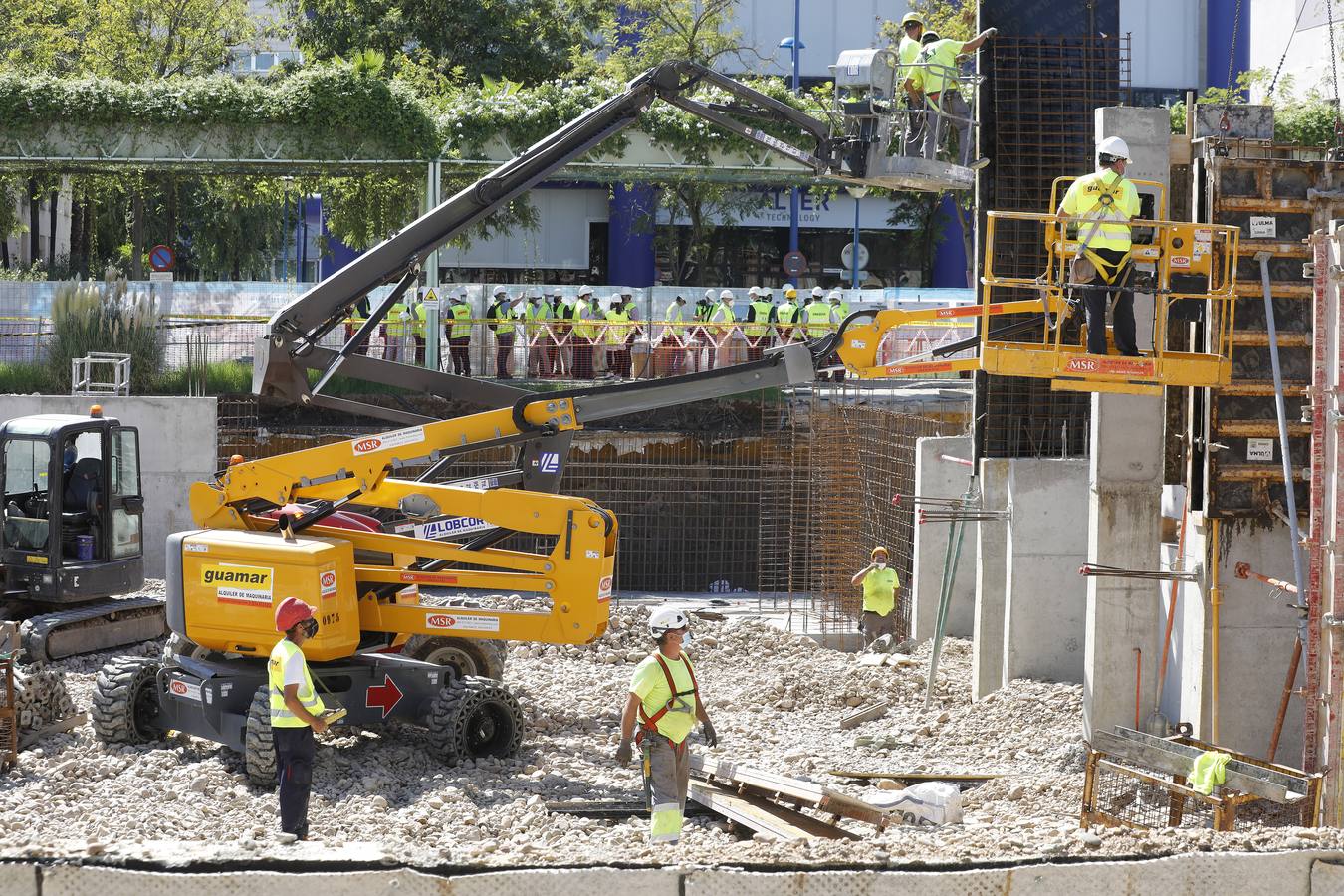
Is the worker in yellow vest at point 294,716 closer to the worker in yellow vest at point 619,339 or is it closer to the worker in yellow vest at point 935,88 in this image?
the worker in yellow vest at point 935,88

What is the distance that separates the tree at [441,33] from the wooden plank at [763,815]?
1227 inches

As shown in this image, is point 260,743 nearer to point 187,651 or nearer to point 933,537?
point 187,651

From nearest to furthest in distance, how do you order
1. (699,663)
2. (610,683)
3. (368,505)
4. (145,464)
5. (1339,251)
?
(1339,251) < (368,505) < (610,683) < (699,663) < (145,464)

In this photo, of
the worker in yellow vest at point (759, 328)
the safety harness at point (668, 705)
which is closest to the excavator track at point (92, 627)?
the safety harness at point (668, 705)

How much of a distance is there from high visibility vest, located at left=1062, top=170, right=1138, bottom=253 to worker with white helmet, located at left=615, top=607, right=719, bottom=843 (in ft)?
13.5

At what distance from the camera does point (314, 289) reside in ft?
39.3

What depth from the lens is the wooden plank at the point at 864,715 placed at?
47.1ft

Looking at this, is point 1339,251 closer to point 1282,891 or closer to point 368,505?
point 1282,891

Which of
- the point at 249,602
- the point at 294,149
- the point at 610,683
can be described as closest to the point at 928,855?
the point at 249,602

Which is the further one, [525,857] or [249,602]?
[249,602]

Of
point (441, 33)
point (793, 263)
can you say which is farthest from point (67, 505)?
point (793, 263)

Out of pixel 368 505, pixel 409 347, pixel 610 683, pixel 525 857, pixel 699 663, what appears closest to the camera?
pixel 525 857

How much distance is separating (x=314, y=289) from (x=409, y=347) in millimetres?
13418

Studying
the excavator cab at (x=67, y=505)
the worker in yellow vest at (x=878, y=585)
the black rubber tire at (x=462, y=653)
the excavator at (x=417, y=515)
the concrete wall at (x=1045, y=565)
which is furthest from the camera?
the worker in yellow vest at (x=878, y=585)
